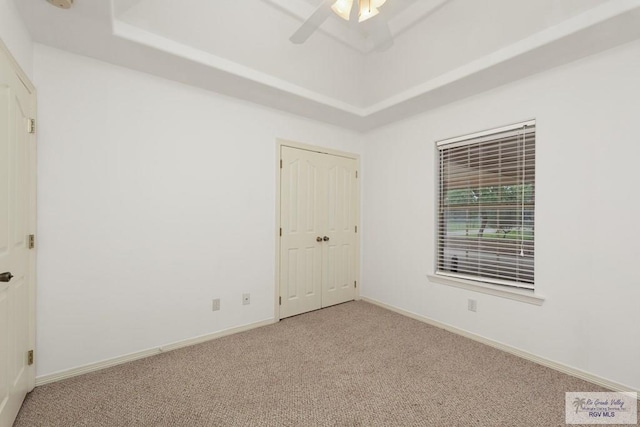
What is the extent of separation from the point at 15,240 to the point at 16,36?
4.19ft

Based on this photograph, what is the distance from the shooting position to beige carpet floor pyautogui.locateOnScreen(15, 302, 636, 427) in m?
1.79

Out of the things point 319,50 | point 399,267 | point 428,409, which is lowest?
point 428,409

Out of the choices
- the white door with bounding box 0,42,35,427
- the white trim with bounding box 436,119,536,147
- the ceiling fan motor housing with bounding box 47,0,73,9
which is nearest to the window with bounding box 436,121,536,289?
the white trim with bounding box 436,119,536,147

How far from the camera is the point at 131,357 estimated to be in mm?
2473

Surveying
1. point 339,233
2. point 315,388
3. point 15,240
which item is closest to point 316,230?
point 339,233

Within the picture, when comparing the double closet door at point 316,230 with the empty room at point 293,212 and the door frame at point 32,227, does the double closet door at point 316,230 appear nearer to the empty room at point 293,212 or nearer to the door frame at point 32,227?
the empty room at point 293,212

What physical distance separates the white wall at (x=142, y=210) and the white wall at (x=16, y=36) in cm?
13

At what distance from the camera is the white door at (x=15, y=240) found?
5.09 feet

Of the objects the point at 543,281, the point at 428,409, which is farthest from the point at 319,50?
the point at 428,409

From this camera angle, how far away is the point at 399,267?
3717 mm

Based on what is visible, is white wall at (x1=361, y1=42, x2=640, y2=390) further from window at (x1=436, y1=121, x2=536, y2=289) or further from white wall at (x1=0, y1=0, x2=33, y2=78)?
white wall at (x1=0, y1=0, x2=33, y2=78)

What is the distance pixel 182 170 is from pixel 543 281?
11.3 ft

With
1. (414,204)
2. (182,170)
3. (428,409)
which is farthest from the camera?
(414,204)

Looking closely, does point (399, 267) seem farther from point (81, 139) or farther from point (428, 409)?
point (81, 139)
